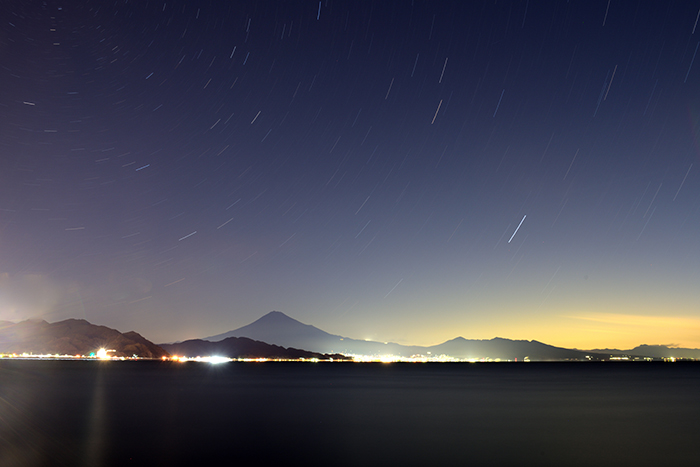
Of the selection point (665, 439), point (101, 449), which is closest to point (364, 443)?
point (101, 449)

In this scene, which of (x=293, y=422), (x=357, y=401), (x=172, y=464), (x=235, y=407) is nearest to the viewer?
(x=172, y=464)

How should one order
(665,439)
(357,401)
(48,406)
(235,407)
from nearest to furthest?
1. (665,439)
2. (48,406)
3. (235,407)
4. (357,401)

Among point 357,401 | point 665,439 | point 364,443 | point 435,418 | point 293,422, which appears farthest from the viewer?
point 357,401

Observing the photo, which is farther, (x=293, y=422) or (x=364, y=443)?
(x=293, y=422)

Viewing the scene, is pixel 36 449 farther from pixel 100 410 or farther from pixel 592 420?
pixel 592 420

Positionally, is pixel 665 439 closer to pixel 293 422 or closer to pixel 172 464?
pixel 293 422

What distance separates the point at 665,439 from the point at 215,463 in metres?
26.8

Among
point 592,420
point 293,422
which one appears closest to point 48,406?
point 293,422

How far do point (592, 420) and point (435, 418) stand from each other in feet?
39.5

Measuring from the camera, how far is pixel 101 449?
25938 mm

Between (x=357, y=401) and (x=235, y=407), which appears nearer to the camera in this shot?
(x=235, y=407)

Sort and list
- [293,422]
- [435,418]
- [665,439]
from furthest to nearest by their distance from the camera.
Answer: [435,418], [293,422], [665,439]

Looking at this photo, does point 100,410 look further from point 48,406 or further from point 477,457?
point 477,457

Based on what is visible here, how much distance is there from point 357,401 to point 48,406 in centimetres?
2972
